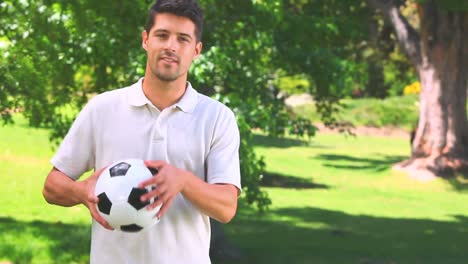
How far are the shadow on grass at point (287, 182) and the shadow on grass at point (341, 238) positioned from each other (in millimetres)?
3726

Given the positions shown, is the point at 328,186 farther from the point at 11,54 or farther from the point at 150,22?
the point at 150,22

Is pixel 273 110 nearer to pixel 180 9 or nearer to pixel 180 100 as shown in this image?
pixel 180 100

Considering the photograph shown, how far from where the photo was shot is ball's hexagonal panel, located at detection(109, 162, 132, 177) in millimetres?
3197

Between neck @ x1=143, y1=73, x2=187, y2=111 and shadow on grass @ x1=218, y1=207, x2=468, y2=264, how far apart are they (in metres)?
7.88

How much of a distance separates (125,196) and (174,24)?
62 cm

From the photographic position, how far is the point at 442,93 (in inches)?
888

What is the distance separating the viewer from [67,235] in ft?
39.3

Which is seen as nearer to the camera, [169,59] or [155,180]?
[155,180]

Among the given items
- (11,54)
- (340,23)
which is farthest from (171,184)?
(340,23)

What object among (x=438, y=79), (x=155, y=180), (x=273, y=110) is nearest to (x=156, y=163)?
(x=155, y=180)


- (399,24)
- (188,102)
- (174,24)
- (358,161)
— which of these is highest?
(399,24)

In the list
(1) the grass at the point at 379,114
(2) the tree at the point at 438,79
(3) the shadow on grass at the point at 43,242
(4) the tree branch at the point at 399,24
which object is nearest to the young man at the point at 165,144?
(3) the shadow on grass at the point at 43,242

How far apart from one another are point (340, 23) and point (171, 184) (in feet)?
36.5

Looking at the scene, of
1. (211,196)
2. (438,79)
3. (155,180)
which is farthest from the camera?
(438,79)
